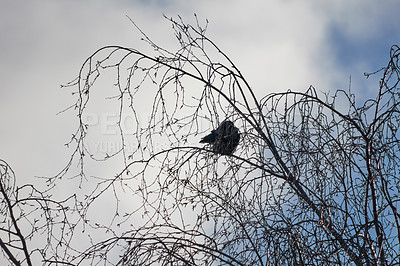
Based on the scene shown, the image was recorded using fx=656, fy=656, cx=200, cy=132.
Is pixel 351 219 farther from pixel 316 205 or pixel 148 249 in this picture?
pixel 148 249

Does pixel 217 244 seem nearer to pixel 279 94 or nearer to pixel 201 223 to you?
pixel 201 223

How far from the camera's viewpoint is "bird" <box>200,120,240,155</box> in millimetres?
4117

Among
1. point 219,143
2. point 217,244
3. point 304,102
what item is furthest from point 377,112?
point 217,244

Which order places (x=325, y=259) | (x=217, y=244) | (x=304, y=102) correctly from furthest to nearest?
(x=304, y=102) < (x=217, y=244) < (x=325, y=259)

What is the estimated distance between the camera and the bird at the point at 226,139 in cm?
412

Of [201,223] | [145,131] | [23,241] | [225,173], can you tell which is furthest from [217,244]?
[23,241]

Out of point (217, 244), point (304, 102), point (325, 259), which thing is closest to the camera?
point (325, 259)

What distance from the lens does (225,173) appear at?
4.17 metres

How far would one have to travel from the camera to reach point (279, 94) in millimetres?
4312

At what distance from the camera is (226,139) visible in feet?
14.5

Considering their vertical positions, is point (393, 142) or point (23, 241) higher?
point (393, 142)

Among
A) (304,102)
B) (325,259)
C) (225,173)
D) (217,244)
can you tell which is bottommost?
(325,259)

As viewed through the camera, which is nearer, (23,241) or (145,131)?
(23,241)

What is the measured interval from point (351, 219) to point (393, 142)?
0.54 m
